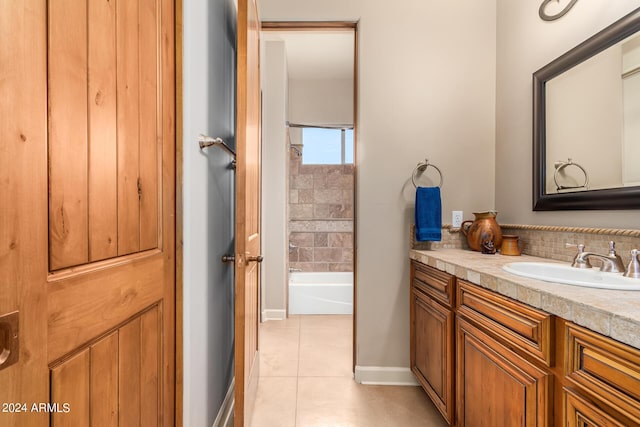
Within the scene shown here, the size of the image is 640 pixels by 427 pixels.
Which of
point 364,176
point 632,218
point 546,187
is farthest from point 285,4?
point 632,218

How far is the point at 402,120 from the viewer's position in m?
2.09

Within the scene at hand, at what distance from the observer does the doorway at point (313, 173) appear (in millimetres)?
3252

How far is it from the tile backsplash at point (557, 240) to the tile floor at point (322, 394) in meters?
0.97

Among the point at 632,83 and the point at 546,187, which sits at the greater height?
the point at 632,83

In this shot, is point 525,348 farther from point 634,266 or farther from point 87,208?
point 87,208

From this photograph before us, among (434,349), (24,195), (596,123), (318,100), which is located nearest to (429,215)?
(434,349)

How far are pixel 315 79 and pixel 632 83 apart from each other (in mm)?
3378

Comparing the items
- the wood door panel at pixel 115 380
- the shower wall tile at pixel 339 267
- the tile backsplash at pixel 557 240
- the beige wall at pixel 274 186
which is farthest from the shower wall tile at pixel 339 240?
the wood door panel at pixel 115 380

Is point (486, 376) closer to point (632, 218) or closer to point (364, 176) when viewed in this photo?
point (632, 218)

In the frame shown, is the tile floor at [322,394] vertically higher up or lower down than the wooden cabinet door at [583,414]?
lower down

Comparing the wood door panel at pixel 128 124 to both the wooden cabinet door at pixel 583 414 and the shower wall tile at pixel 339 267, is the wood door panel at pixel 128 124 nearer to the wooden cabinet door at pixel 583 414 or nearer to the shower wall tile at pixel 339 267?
the wooden cabinet door at pixel 583 414

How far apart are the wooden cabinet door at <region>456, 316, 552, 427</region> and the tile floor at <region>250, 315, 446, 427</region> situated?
461 millimetres

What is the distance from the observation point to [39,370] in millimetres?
536

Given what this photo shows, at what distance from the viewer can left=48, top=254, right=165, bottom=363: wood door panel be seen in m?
0.58
